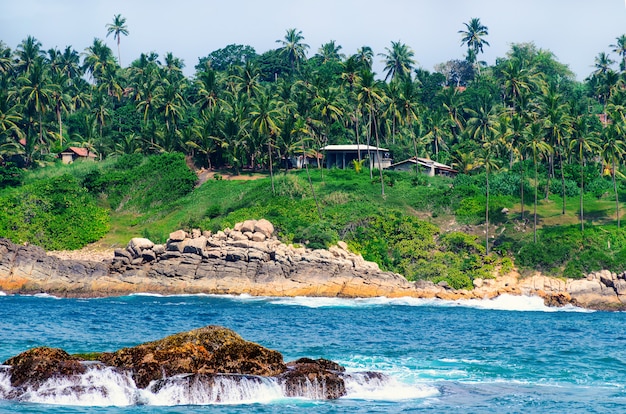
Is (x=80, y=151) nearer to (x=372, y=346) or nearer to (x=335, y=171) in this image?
(x=335, y=171)

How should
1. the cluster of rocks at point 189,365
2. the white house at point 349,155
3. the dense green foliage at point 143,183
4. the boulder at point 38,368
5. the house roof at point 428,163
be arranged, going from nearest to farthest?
the boulder at point 38,368, the cluster of rocks at point 189,365, the dense green foliage at point 143,183, the house roof at point 428,163, the white house at point 349,155

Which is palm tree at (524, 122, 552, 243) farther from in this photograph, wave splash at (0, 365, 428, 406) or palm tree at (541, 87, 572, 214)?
wave splash at (0, 365, 428, 406)

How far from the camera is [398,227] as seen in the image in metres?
76.5

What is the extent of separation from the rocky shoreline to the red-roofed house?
32.9 m

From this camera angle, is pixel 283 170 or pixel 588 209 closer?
pixel 588 209

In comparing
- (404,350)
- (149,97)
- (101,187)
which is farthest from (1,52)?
(404,350)

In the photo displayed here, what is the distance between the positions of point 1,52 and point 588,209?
73.2 metres

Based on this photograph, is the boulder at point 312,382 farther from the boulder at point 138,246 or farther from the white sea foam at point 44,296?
the boulder at point 138,246

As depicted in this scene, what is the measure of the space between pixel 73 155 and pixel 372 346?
213ft

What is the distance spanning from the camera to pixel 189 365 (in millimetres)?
30359

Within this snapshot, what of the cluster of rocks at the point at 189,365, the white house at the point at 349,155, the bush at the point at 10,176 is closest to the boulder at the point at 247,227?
the white house at the point at 349,155

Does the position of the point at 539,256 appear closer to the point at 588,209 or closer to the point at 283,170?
the point at 588,209

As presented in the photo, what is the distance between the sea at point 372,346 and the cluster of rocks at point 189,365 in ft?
1.18

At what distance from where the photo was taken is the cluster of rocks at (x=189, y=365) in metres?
29.8
